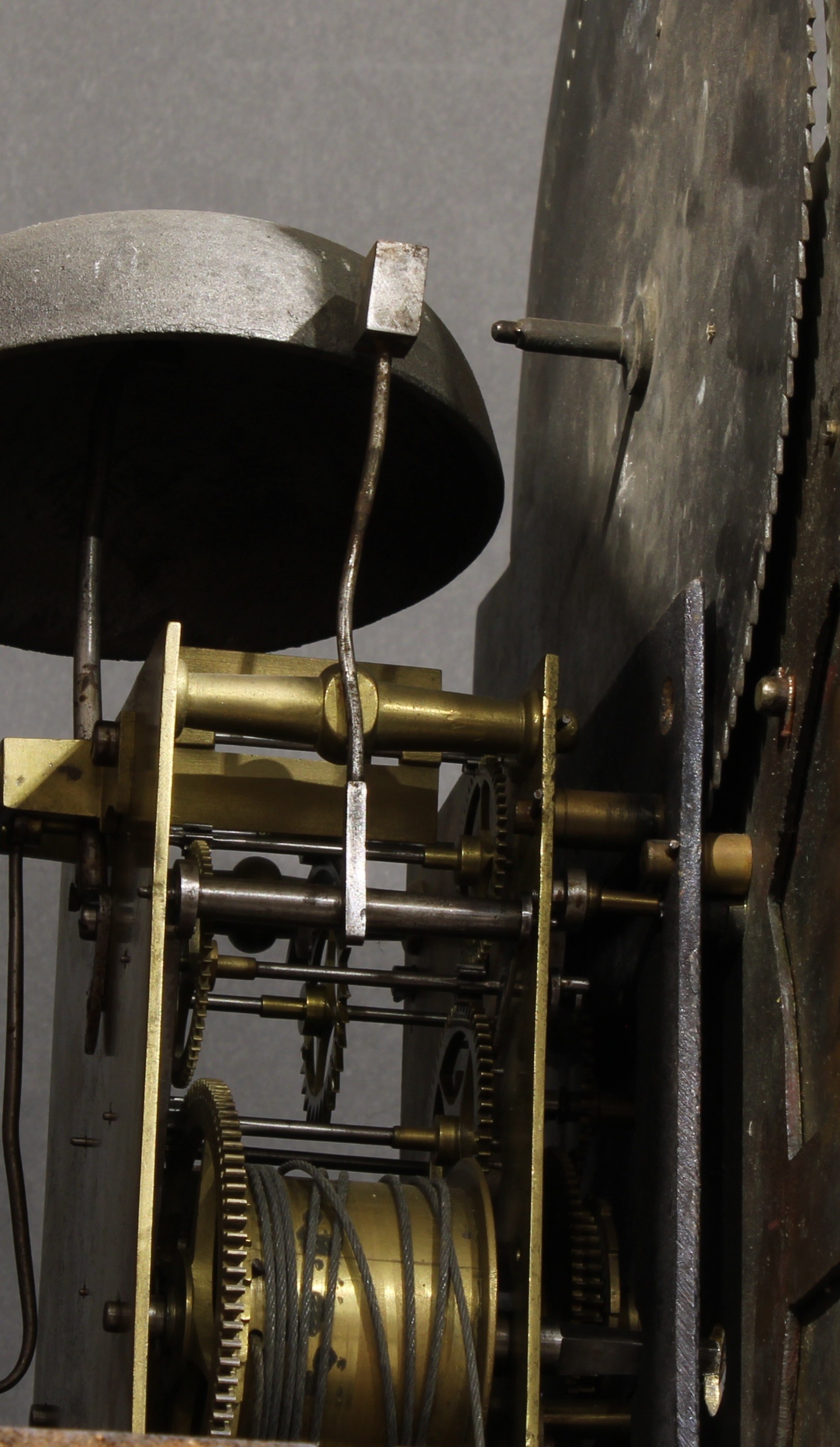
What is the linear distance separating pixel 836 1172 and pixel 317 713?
0.44 m

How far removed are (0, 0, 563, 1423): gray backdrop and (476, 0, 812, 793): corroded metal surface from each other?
1.11 meters

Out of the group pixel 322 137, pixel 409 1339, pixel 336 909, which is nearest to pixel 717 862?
pixel 336 909

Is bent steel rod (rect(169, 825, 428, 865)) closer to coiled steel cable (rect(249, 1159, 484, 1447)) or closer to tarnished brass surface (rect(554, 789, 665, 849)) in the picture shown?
tarnished brass surface (rect(554, 789, 665, 849))

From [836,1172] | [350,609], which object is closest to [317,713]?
[350,609]

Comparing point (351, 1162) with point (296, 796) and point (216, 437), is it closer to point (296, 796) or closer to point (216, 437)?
point (296, 796)

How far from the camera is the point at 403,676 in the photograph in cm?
158

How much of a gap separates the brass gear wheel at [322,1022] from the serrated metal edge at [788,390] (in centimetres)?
47

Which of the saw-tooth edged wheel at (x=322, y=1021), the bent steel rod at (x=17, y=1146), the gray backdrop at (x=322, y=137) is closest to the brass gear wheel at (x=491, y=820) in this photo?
the saw-tooth edged wheel at (x=322, y=1021)

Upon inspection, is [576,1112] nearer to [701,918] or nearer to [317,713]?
[701,918]

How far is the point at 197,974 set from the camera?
1.44m

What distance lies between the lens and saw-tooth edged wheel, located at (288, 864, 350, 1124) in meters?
1.65

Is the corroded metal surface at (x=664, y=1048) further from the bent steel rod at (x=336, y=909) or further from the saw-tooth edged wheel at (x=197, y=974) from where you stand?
the saw-tooth edged wheel at (x=197, y=974)

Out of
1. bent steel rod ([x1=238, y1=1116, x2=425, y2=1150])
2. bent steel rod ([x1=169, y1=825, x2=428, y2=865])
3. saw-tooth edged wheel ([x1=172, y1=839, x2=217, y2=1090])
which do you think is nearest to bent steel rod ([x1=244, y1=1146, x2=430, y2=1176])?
bent steel rod ([x1=238, y1=1116, x2=425, y2=1150])

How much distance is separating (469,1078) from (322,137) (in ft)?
6.15
